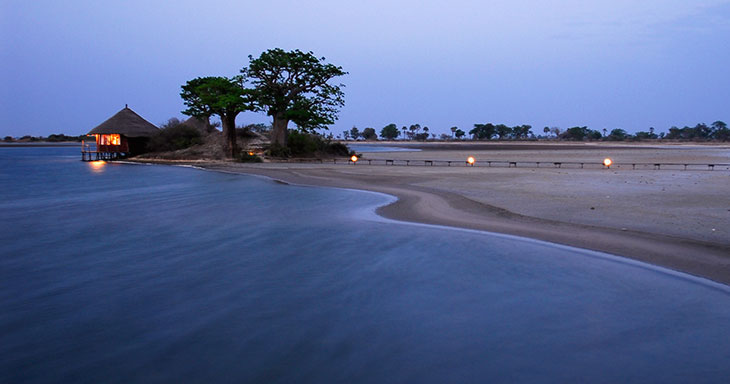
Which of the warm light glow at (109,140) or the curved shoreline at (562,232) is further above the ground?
the warm light glow at (109,140)

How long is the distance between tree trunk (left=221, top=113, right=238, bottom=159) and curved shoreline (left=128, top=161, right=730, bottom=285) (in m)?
26.1

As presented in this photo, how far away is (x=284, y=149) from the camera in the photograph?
4300 centimetres

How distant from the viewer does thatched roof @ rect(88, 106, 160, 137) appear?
49.5 meters

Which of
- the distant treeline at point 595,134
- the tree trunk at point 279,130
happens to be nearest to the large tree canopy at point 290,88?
the tree trunk at point 279,130

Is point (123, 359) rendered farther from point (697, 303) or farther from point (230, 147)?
point (230, 147)

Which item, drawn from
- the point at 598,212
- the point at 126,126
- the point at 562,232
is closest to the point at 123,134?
the point at 126,126

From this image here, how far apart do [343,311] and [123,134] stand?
163ft

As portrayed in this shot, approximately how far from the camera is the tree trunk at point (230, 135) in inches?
1649

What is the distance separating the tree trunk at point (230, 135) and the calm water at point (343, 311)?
29931mm

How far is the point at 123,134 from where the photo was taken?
50062 mm

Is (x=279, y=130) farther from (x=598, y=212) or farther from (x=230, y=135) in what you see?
(x=598, y=212)

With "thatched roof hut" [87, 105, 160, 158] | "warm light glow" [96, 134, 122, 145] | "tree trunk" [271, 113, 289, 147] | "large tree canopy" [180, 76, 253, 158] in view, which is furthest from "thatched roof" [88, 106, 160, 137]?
"tree trunk" [271, 113, 289, 147]

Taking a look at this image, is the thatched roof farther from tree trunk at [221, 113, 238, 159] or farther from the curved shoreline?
the curved shoreline

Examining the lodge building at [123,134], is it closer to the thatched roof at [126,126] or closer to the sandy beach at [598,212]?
the thatched roof at [126,126]
